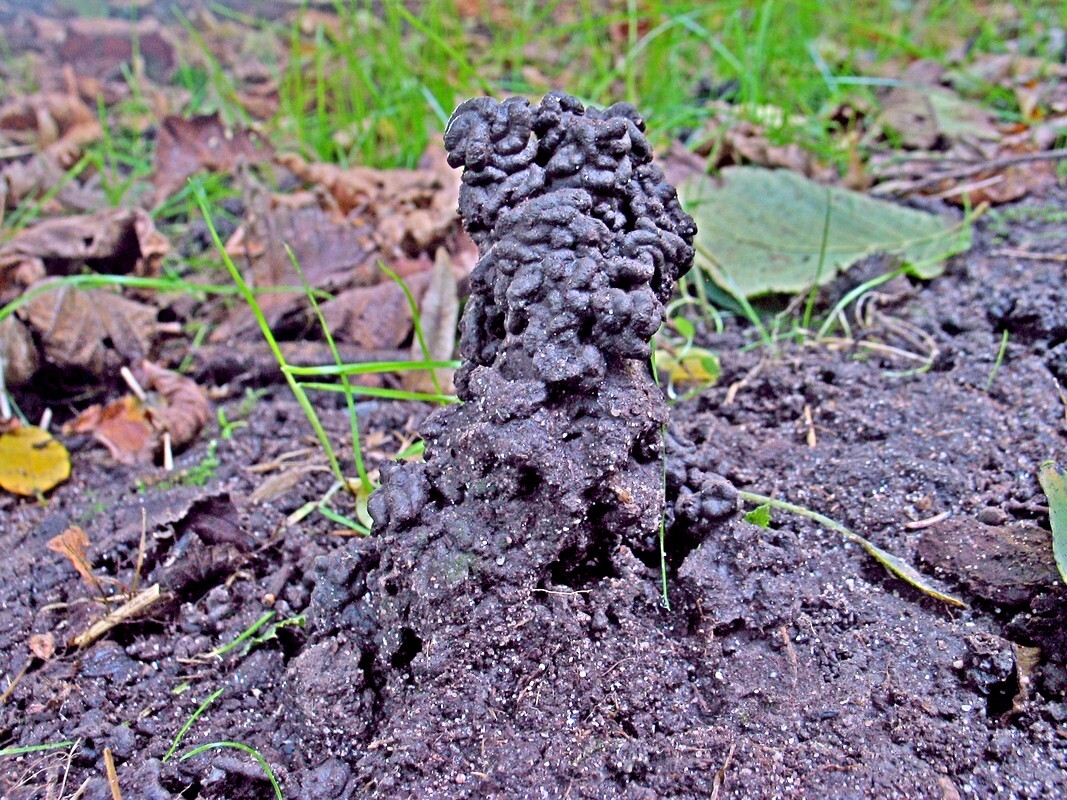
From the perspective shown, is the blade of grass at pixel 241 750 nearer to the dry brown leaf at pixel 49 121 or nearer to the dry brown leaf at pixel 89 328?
the dry brown leaf at pixel 89 328

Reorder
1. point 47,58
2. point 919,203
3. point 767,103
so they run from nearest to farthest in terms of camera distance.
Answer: point 919,203 < point 767,103 < point 47,58

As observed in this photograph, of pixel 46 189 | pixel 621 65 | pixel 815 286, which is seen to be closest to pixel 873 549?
pixel 815 286

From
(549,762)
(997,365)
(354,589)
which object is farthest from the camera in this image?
→ (997,365)

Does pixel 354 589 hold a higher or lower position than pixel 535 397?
lower

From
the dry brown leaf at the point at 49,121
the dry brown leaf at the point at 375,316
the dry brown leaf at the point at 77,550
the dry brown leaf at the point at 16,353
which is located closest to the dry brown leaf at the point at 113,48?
the dry brown leaf at the point at 49,121

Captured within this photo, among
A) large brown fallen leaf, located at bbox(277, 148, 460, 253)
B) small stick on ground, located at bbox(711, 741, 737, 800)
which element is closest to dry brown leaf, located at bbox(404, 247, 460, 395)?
large brown fallen leaf, located at bbox(277, 148, 460, 253)

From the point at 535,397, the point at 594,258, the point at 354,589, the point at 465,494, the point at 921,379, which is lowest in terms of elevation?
the point at 921,379

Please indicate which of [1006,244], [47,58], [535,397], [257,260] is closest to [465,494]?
[535,397]

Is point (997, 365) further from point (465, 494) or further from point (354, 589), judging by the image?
point (354, 589)
